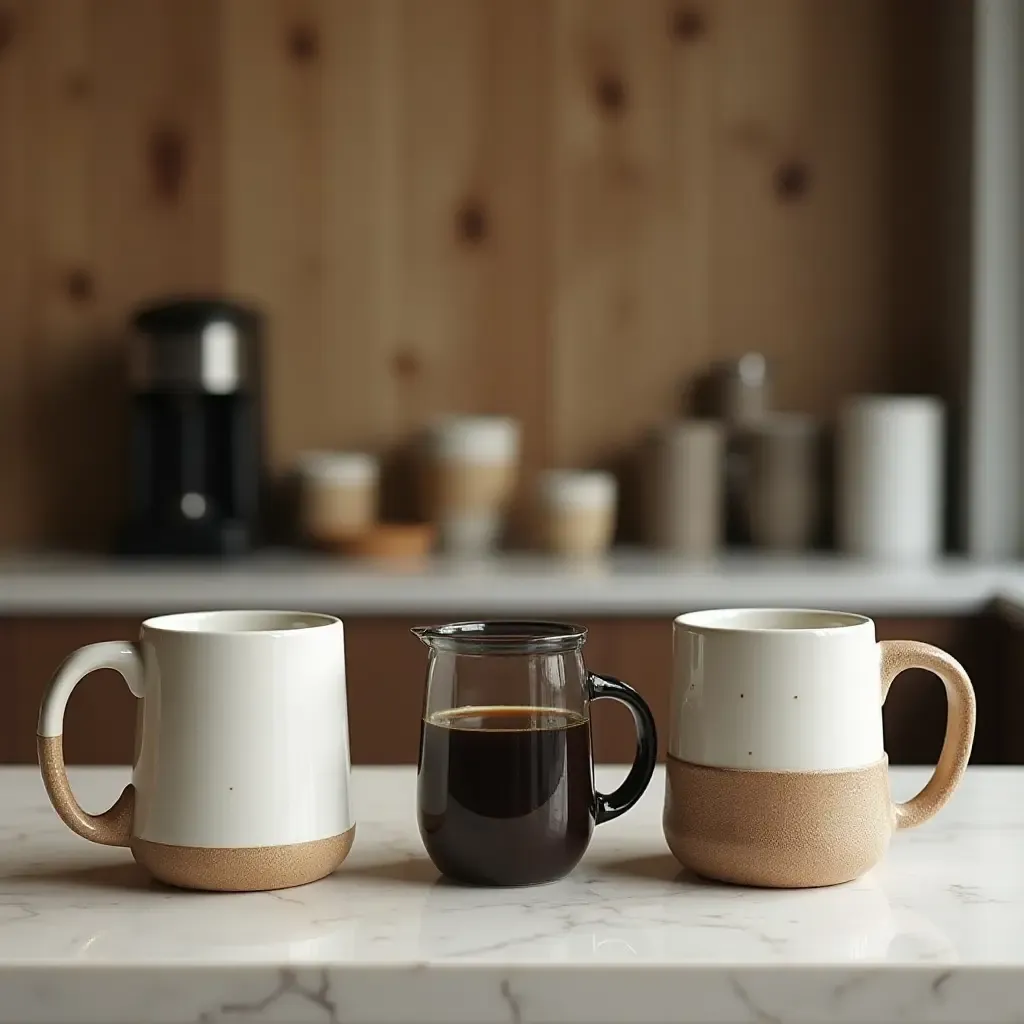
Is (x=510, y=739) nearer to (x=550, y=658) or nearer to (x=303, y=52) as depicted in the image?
(x=550, y=658)

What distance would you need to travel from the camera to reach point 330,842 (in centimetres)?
72

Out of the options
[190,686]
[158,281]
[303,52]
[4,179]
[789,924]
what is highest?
[303,52]

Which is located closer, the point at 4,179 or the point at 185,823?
the point at 185,823

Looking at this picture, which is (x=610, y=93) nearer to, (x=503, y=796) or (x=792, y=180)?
(x=792, y=180)

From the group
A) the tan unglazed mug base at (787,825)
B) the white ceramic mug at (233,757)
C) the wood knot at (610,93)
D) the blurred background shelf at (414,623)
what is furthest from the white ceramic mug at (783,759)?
the wood knot at (610,93)

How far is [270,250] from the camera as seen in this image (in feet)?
8.38

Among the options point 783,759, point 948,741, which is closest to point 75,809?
point 783,759

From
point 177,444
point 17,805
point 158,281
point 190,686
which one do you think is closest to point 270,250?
point 158,281

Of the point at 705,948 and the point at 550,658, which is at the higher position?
the point at 550,658

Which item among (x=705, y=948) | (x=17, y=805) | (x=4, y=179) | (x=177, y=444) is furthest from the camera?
(x=4, y=179)

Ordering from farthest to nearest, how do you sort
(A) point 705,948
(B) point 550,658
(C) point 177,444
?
1. (C) point 177,444
2. (B) point 550,658
3. (A) point 705,948

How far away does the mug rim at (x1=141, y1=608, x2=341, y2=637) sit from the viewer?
0.71 m

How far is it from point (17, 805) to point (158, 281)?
1790mm

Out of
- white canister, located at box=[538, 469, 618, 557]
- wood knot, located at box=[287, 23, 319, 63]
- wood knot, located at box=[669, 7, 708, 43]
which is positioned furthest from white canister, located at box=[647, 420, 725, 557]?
wood knot, located at box=[287, 23, 319, 63]
